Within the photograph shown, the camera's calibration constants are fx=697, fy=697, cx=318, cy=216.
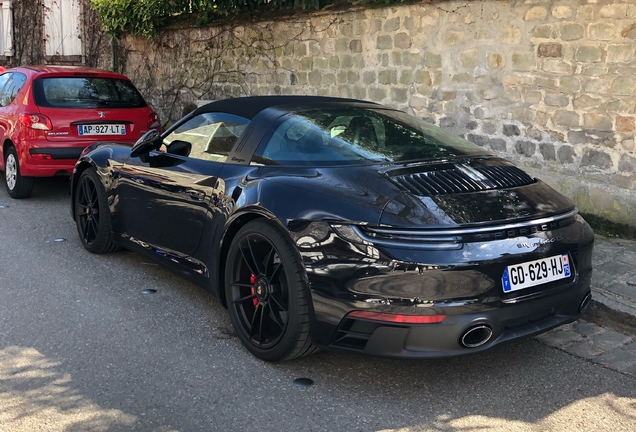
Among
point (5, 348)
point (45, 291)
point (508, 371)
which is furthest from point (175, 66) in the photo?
point (508, 371)

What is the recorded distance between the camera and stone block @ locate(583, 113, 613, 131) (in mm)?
6422

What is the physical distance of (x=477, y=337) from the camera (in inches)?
132

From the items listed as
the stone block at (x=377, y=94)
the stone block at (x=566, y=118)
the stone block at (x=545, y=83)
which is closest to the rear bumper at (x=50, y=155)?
the stone block at (x=377, y=94)

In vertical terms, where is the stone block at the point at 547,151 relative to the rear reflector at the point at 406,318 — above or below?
above

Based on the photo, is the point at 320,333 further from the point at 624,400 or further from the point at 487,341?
the point at 624,400

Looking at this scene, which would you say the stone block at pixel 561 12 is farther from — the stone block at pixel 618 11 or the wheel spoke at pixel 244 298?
the wheel spoke at pixel 244 298

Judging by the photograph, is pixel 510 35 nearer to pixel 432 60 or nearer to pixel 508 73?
pixel 508 73

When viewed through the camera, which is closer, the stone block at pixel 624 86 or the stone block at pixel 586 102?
the stone block at pixel 624 86

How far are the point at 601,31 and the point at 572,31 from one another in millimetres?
306

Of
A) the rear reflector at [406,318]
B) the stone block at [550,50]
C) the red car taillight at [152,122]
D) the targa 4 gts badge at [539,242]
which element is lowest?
the rear reflector at [406,318]

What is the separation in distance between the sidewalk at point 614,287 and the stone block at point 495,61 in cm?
230

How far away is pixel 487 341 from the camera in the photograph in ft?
11.0

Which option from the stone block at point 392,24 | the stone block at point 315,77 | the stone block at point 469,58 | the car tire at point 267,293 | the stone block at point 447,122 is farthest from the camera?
the stone block at point 315,77

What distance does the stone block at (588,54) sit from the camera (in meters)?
6.41
